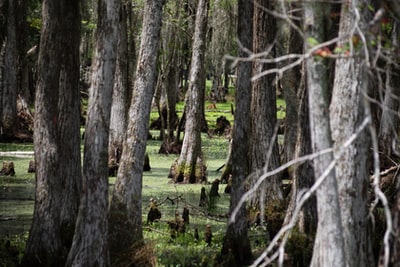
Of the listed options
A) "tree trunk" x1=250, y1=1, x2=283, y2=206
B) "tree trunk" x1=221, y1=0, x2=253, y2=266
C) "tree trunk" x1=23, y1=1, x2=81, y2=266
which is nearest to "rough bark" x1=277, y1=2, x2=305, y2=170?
"tree trunk" x1=250, y1=1, x2=283, y2=206

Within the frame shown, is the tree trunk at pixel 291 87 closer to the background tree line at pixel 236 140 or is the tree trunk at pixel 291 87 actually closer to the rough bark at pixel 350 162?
the background tree line at pixel 236 140

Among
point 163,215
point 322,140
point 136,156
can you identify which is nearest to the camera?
point 322,140

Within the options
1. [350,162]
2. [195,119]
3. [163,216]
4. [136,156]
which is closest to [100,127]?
[136,156]

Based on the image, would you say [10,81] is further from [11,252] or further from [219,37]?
[11,252]

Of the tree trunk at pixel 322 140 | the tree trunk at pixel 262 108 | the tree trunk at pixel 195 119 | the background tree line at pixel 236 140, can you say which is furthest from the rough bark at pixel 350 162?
the tree trunk at pixel 195 119

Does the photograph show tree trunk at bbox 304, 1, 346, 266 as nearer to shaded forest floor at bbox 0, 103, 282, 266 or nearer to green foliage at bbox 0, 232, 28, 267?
shaded forest floor at bbox 0, 103, 282, 266

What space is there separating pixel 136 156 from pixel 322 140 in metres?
4.94

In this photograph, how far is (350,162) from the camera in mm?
9945

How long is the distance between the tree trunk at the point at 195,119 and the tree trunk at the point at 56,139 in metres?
8.16

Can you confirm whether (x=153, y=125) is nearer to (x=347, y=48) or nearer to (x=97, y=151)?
(x=97, y=151)

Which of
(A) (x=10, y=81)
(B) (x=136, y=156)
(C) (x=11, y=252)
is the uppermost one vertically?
(A) (x=10, y=81)

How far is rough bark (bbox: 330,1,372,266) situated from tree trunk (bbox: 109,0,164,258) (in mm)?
3744

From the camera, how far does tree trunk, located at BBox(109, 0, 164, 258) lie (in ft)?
41.6

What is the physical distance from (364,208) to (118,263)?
148 inches
